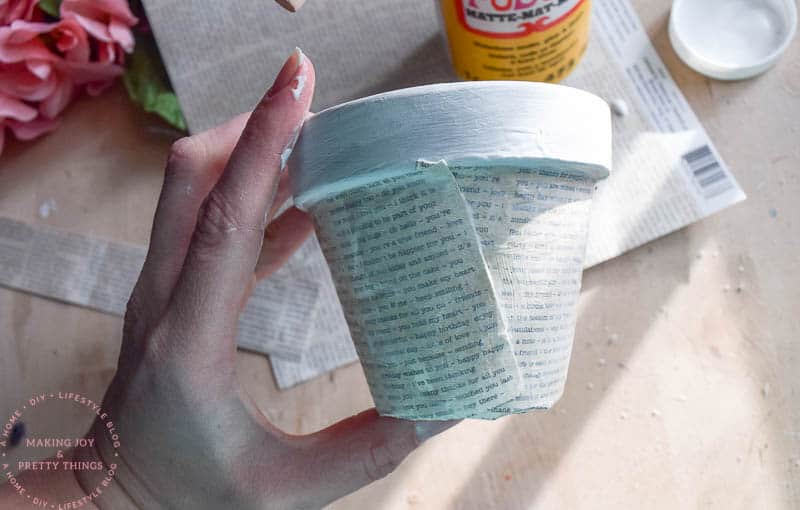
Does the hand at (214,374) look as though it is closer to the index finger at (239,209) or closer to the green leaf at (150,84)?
the index finger at (239,209)

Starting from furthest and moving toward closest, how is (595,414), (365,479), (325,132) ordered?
(595,414)
(365,479)
(325,132)

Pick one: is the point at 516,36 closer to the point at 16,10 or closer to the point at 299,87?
the point at 299,87

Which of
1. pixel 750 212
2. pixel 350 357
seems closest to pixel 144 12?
pixel 350 357

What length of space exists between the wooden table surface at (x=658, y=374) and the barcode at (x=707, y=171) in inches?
0.7

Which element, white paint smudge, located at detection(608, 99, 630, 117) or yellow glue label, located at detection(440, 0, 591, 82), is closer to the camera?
yellow glue label, located at detection(440, 0, 591, 82)

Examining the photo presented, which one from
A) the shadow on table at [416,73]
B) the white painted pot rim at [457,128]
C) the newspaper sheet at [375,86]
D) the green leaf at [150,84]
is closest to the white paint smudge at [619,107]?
the newspaper sheet at [375,86]

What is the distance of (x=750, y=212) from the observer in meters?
0.63

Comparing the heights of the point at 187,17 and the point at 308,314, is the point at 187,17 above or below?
above

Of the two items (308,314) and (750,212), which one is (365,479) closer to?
(308,314)

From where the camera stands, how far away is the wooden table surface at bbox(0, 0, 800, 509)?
59 centimetres

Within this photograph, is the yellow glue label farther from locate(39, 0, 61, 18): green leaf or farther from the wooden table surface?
locate(39, 0, 61, 18): green leaf

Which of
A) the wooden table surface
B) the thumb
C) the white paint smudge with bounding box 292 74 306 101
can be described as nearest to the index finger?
the white paint smudge with bounding box 292 74 306 101

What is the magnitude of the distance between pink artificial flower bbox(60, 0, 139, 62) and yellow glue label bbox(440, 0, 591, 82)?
301 mm

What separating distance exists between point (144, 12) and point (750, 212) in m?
0.60
